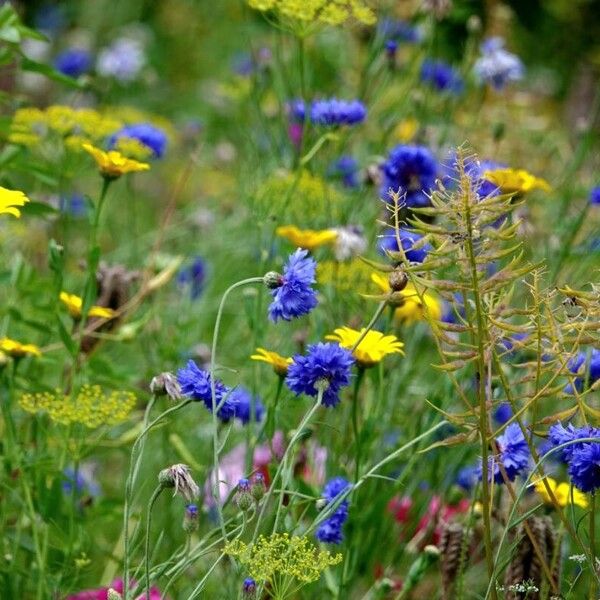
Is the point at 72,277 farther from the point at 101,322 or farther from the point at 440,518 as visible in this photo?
the point at 440,518

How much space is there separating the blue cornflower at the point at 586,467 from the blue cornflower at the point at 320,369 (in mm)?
268

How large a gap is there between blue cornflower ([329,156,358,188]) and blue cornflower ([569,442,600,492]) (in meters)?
1.20

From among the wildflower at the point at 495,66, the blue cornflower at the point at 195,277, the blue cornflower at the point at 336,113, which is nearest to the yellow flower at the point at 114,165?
the blue cornflower at the point at 336,113

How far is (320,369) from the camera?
135 cm

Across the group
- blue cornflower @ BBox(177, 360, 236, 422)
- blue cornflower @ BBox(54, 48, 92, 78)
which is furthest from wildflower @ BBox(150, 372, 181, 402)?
blue cornflower @ BBox(54, 48, 92, 78)

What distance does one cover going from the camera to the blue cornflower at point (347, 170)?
2.48m

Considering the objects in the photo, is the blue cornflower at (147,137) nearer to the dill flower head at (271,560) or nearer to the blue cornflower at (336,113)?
the blue cornflower at (336,113)

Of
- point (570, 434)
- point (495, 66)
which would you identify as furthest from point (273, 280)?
point (495, 66)

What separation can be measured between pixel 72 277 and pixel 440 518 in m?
1.12

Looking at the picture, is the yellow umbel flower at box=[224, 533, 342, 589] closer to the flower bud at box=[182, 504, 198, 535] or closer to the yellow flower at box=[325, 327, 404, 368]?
the flower bud at box=[182, 504, 198, 535]

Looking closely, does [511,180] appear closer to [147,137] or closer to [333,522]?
[333,522]

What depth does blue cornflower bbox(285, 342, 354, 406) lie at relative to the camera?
135cm

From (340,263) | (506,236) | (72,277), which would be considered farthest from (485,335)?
(72,277)

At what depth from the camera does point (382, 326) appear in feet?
6.48
